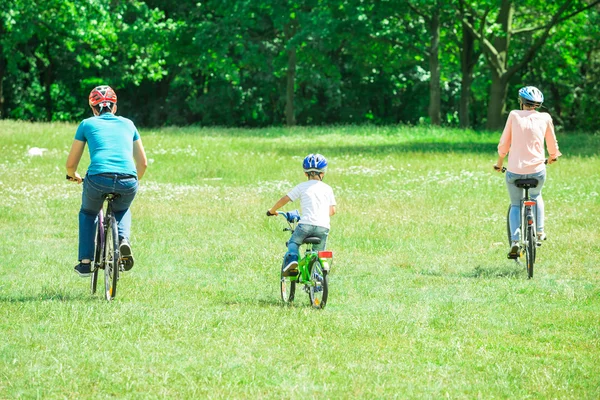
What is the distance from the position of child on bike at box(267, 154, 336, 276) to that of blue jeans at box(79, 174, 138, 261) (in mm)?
1293

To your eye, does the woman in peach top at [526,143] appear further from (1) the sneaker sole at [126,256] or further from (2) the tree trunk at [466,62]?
(2) the tree trunk at [466,62]

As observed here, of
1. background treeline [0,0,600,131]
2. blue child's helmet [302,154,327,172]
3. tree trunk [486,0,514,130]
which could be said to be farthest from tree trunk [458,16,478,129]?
blue child's helmet [302,154,327,172]

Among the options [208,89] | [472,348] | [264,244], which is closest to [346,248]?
[264,244]

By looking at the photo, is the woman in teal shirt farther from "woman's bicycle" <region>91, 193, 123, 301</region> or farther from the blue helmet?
the blue helmet

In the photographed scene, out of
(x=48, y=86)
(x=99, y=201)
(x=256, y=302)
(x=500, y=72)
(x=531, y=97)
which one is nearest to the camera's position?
Result: (x=99, y=201)

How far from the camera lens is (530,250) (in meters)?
10.5

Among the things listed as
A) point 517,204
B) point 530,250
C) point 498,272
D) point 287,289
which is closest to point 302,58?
point 517,204

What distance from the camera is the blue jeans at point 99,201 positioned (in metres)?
8.73

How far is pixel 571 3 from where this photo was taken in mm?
36156

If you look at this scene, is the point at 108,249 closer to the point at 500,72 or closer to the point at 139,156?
the point at 139,156

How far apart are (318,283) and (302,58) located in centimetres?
3805

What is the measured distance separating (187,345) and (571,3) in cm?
3183

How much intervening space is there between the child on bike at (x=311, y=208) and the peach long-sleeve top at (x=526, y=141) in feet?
9.12

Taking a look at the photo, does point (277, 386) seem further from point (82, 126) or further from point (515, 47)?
point (515, 47)
